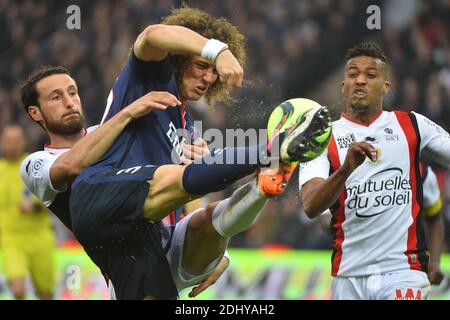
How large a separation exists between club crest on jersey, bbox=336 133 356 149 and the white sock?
1.23m

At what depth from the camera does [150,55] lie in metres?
4.84

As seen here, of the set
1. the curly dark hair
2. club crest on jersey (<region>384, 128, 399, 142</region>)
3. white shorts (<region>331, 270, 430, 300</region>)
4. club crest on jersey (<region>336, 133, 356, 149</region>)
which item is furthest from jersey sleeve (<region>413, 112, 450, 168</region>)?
the curly dark hair

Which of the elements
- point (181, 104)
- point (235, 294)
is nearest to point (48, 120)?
point (181, 104)

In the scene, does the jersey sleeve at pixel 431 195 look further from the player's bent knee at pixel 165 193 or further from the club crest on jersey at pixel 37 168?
the club crest on jersey at pixel 37 168

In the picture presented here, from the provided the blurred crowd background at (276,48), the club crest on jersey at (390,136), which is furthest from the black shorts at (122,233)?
the blurred crowd background at (276,48)

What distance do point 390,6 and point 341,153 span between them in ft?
28.1

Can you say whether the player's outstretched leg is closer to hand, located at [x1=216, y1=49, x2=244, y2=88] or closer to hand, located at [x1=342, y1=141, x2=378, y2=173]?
hand, located at [x1=216, y1=49, x2=244, y2=88]

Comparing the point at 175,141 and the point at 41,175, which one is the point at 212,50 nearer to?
the point at 175,141

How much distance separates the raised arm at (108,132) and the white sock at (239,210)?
0.62 meters

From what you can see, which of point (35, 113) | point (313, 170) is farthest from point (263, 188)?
point (35, 113)

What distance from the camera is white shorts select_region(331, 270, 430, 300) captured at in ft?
18.0

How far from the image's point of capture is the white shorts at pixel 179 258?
207 inches

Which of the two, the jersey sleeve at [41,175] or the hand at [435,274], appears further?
the hand at [435,274]
